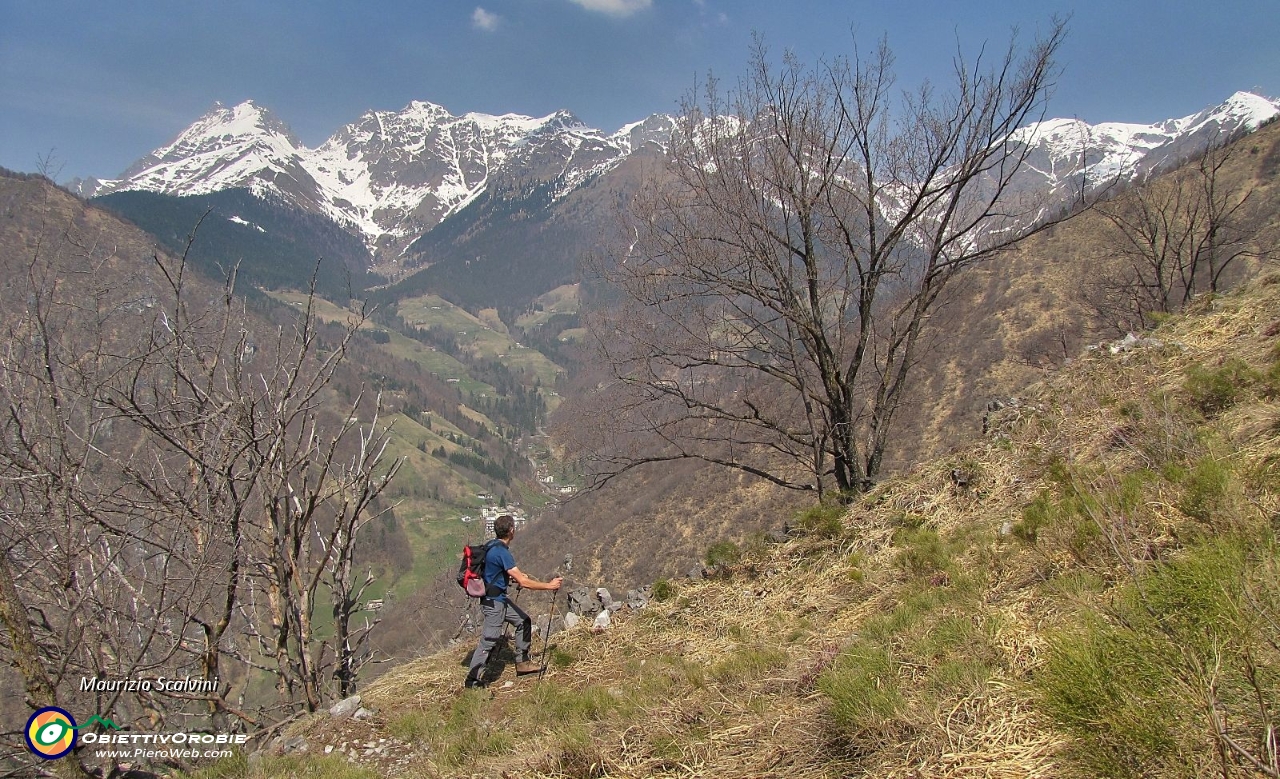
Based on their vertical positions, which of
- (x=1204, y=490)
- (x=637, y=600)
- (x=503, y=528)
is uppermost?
(x=503, y=528)

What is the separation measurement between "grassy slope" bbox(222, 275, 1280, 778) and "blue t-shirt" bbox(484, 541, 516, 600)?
0.97m

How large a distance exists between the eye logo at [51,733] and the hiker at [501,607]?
3.03 meters

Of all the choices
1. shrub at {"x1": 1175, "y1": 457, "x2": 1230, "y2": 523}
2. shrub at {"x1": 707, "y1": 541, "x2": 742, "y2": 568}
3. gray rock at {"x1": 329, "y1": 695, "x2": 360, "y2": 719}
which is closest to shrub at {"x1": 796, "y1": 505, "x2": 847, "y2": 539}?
shrub at {"x1": 707, "y1": 541, "x2": 742, "y2": 568}

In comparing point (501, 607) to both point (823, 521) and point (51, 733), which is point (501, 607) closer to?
point (51, 733)

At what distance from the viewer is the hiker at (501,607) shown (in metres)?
5.98

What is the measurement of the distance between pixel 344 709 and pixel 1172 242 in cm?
3811

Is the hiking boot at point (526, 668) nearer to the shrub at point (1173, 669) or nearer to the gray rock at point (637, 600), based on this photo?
the gray rock at point (637, 600)

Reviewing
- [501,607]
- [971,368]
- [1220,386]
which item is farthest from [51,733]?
[971,368]

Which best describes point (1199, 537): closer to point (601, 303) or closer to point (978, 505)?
point (978, 505)

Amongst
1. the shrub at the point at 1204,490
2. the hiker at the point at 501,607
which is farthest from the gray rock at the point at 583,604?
the shrub at the point at 1204,490

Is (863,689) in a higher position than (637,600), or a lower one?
higher

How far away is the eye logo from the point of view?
140 inches

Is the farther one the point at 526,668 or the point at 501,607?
the point at 501,607

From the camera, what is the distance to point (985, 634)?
330cm
